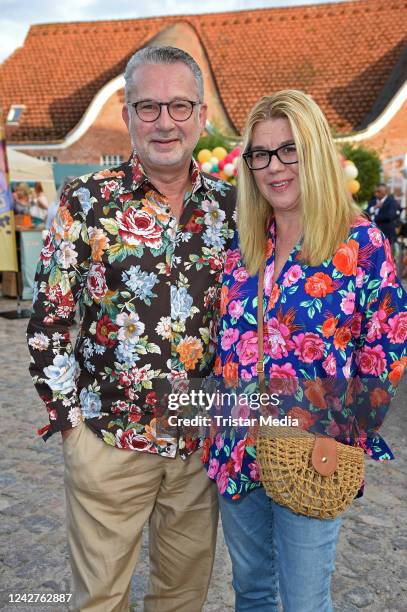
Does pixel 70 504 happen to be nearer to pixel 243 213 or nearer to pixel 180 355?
pixel 180 355

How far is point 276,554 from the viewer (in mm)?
1977

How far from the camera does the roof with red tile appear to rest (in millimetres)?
20859

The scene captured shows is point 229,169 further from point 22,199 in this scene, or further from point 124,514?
point 124,514

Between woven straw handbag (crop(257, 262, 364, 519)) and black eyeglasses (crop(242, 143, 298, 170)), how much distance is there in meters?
0.82

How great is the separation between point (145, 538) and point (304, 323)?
7.07ft

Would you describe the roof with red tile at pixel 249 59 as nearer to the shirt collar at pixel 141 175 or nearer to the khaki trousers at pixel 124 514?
the shirt collar at pixel 141 175

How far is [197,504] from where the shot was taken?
2184 millimetres

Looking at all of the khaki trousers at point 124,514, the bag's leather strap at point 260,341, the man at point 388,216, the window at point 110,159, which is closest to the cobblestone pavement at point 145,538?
the khaki trousers at point 124,514

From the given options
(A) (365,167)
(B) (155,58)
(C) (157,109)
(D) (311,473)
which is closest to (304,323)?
(D) (311,473)

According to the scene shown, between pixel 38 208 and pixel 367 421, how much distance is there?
10.6 m

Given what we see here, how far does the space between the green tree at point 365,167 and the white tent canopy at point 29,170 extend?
8.99 m

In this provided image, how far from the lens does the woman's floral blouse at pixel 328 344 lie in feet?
5.73

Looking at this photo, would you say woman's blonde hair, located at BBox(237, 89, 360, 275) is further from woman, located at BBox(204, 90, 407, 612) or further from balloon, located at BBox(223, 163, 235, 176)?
balloon, located at BBox(223, 163, 235, 176)

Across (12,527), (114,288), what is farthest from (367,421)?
(12,527)
